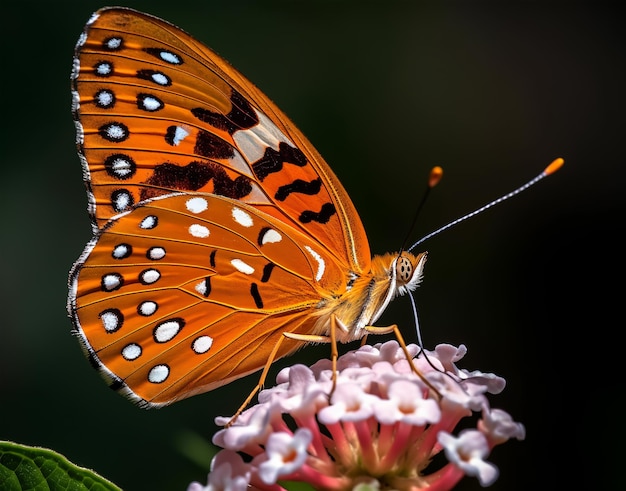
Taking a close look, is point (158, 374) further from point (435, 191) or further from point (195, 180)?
point (435, 191)

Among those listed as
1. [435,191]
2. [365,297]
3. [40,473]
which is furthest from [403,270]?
[435,191]

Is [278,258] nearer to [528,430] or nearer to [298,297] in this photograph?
[298,297]

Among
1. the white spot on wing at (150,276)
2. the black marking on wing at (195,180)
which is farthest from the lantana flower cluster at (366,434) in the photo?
the black marking on wing at (195,180)

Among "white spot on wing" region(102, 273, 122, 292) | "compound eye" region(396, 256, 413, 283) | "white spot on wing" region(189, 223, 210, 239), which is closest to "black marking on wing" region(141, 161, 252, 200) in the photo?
"white spot on wing" region(189, 223, 210, 239)

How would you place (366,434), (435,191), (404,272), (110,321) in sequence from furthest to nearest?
(435,191)
(404,272)
(110,321)
(366,434)

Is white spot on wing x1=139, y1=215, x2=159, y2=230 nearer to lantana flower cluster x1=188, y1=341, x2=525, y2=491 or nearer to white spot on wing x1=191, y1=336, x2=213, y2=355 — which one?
white spot on wing x1=191, y1=336, x2=213, y2=355
